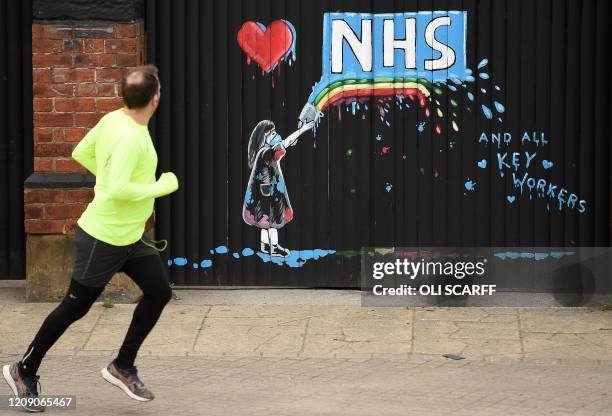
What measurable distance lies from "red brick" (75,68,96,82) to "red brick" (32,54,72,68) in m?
0.09

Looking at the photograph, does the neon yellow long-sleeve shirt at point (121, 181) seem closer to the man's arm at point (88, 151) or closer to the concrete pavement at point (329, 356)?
the man's arm at point (88, 151)

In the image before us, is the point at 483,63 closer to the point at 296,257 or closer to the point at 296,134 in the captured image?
the point at 296,134

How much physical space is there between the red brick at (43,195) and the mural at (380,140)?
1.24 metres

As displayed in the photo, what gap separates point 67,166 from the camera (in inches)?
360

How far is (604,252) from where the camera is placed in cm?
952

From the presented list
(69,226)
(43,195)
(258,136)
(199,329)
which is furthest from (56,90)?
(199,329)

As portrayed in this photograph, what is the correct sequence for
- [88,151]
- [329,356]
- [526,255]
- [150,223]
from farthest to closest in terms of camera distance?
[526,255]
[150,223]
[329,356]
[88,151]

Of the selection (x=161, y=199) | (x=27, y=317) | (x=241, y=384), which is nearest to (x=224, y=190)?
(x=161, y=199)

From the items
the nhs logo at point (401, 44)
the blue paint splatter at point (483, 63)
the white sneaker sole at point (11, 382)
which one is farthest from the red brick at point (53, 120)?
the blue paint splatter at point (483, 63)

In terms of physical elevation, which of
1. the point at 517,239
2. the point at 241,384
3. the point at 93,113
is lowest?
the point at 241,384

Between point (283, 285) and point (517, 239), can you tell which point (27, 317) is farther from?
point (517, 239)

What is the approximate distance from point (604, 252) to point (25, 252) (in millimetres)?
4364

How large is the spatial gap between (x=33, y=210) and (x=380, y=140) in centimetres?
259

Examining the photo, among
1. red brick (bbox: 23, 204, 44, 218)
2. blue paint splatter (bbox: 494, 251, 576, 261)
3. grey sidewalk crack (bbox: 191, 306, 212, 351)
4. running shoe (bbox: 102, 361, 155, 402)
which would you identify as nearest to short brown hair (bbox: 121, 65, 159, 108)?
running shoe (bbox: 102, 361, 155, 402)
